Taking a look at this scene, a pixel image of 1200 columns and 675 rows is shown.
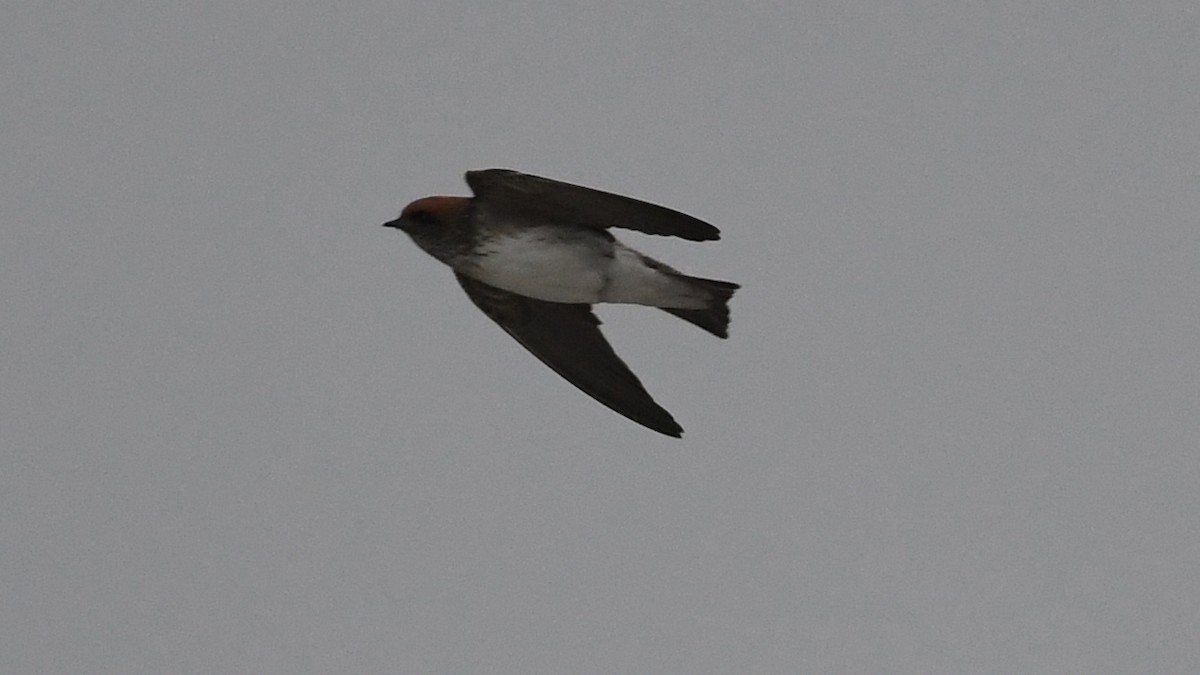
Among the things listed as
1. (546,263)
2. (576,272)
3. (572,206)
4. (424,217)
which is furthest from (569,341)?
(424,217)

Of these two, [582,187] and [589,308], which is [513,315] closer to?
[589,308]

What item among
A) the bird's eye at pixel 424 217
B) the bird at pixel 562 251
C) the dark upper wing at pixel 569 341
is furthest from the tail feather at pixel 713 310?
the bird's eye at pixel 424 217

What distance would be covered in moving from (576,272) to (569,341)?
87 cm

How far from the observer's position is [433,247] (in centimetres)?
1227

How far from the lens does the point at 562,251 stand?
12.3m

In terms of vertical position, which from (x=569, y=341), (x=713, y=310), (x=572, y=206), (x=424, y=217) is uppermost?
(x=572, y=206)

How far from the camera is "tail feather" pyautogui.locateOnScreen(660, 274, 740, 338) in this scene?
494 inches

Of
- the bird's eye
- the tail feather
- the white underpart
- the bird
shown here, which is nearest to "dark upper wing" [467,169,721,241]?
the bird

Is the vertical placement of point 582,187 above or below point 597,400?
above

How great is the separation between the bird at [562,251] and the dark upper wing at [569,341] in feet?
0.06

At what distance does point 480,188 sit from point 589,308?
135cm

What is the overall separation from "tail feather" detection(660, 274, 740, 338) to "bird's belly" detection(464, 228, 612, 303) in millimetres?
511

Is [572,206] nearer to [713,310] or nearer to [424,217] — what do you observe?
[424,217]

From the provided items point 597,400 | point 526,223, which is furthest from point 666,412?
point 526,223
